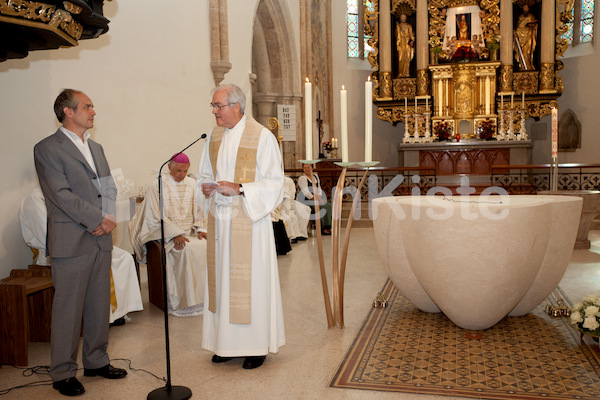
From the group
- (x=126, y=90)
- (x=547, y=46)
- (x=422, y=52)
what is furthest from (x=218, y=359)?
(x=547, y=46)

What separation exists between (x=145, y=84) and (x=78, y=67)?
1.17 meters

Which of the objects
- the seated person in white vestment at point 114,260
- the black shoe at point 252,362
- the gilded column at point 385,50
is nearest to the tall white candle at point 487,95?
the gilded column at point 385,50

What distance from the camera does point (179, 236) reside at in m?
5.04

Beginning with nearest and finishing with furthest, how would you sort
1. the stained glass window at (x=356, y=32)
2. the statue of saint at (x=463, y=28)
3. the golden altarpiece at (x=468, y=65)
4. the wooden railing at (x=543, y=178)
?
1. the wooden railing at (x=543, y=178)
2. the golden altarpiece at (x=468, y=65)
3. the statue of saint at (x=463, y=28)
4. the stained glass window at (x=356, y=32)

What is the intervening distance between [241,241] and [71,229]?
3.29 ft

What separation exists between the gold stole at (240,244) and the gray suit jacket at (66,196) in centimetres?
76

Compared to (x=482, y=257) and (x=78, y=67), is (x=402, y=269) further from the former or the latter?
(x=78, y=67)

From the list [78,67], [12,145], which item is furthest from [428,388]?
[78,67]

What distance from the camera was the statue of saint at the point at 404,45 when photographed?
14.8 metres

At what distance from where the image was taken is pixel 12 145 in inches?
173

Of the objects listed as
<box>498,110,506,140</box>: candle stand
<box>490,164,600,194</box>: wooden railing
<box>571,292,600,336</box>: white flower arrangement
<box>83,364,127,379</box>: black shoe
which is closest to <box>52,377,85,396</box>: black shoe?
<box>83,364,127,379</box>: black shoe

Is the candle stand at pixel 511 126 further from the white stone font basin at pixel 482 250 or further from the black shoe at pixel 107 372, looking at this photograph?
the black shoe at pixel 107 372

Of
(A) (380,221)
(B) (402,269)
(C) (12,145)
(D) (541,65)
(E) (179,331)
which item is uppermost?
(D) (541,65)

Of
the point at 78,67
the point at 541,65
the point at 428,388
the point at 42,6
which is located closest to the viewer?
the point at 42,6
